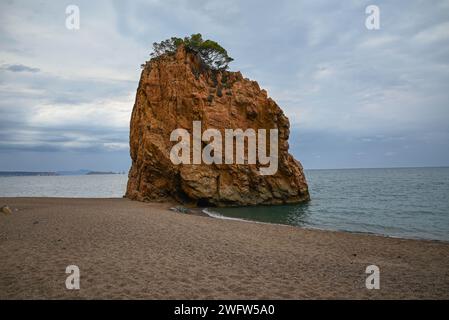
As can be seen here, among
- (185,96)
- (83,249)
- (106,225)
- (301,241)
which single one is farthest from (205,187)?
(83,249)

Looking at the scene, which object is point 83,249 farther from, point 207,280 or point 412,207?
point 412,207

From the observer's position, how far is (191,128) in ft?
113

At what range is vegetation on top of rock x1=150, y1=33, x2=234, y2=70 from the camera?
40969mm

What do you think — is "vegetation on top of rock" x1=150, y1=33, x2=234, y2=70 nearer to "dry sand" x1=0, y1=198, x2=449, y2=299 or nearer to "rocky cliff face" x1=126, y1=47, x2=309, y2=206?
"rocky cliff face" x1=126, y1=47, x2=309, y2=206

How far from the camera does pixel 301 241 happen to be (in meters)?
15.5

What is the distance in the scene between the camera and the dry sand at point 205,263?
7.95m

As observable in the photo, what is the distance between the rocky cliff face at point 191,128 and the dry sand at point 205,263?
1634cm

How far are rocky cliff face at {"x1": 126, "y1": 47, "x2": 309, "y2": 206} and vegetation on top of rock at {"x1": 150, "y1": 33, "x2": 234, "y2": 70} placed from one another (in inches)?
145

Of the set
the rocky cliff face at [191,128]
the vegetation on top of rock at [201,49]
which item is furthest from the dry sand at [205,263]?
the vegetation on top of rock at [201,49]

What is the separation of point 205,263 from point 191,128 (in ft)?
83.2

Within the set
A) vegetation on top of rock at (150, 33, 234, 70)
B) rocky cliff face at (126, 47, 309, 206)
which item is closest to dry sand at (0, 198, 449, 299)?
rocky cliff face at (126, 47, 309, 206)

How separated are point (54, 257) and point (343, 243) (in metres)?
13.6

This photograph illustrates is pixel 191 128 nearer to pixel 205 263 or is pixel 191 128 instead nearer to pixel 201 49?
pixel 201 49
